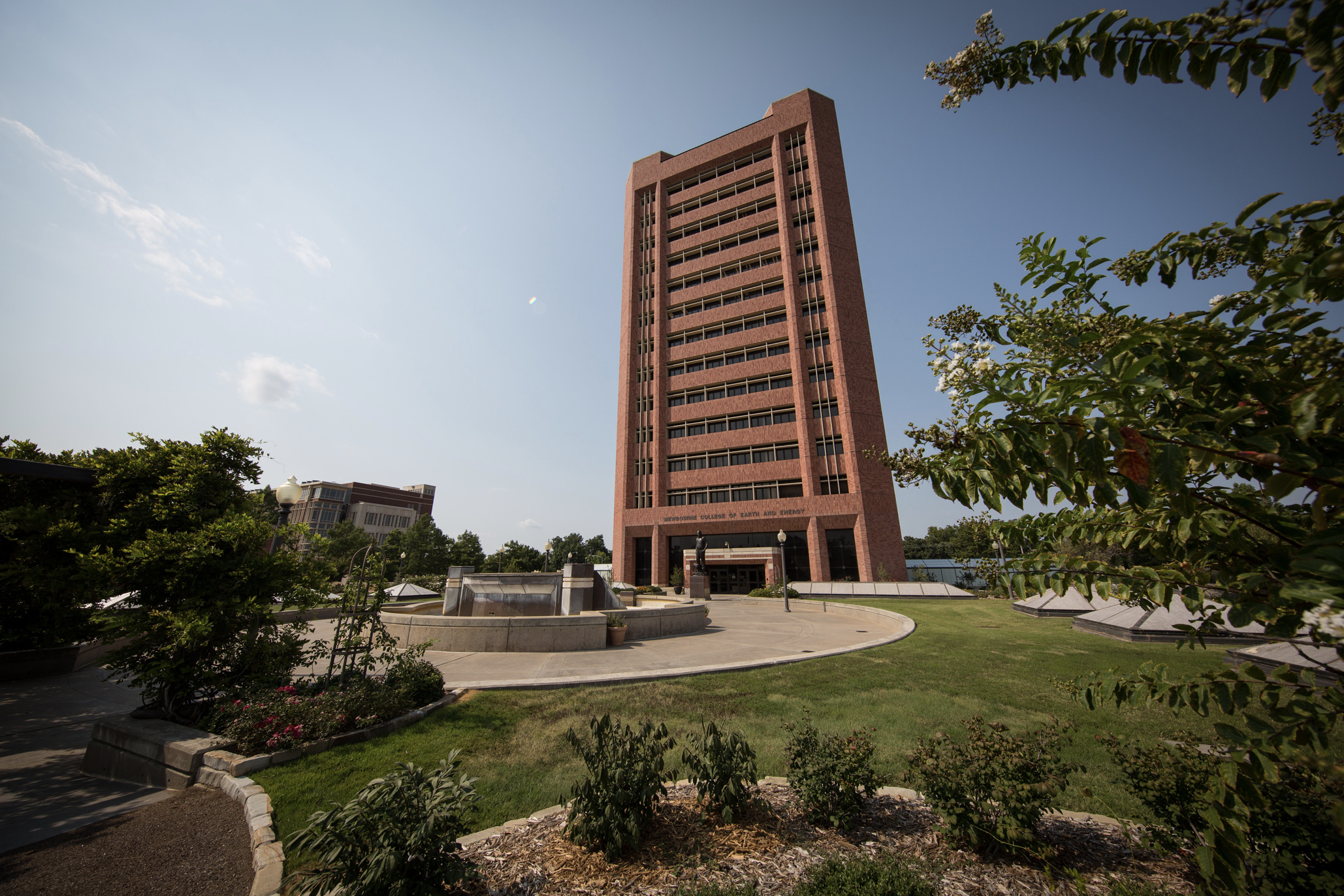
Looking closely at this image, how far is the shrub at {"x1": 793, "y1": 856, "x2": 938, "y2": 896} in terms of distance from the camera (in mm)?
3490

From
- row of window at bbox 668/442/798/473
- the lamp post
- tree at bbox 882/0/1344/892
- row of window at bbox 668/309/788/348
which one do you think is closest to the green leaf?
tree at bbox 882/0/1344/892

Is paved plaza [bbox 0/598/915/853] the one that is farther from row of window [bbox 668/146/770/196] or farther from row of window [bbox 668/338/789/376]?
row of window [bbox 668/146/770/196]

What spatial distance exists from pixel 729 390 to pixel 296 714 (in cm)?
3856

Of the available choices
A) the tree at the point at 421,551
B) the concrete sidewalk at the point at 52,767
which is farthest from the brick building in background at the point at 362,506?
the concrete sidewalk at the point at 52,767

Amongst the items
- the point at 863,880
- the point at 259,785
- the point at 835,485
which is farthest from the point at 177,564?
the point at 835,485

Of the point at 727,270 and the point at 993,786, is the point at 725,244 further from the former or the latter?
the point at 993,786

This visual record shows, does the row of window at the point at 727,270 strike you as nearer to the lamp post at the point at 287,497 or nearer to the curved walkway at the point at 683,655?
the curved walkway at the point at 683,655

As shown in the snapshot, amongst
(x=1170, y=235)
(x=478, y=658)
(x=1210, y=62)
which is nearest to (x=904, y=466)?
(x=1170, y=235)

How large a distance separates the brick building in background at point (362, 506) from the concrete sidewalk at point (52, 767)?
11396cm

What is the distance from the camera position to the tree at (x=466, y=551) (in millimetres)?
67438

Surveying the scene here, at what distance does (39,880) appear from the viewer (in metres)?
4.17

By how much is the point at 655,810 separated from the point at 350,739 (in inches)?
196

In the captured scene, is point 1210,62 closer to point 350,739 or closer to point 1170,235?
point 1170,235

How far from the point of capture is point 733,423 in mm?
42031
